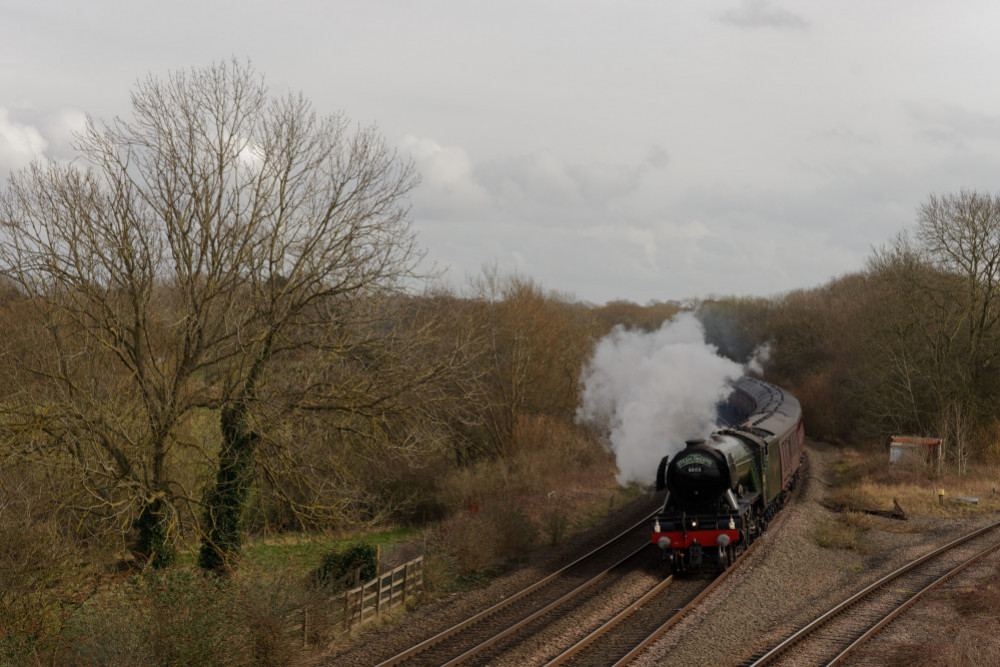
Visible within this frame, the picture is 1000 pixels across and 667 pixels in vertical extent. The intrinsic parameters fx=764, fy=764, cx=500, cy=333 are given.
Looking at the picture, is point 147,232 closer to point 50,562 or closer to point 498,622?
point 50,562

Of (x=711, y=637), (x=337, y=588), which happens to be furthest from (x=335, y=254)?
(x=711, y=637)

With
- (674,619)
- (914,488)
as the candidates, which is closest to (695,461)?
(674,619)

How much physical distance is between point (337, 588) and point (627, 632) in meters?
6.69

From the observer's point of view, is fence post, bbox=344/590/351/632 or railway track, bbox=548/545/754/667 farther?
fence post, bbox=344/590/351/632

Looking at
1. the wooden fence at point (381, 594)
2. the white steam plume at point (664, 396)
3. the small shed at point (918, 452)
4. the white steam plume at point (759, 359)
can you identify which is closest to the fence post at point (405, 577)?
the wooden fence at point (381, 594)

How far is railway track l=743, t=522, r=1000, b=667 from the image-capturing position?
39.8 feet

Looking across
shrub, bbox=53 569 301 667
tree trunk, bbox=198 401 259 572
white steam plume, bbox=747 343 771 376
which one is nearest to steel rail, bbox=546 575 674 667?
shrub, bbox=53 569 301 667

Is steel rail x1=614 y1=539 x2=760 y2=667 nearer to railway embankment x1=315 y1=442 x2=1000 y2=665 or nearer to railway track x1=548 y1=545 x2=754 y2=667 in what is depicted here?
railway track x1=548 y1=545 x2=754 y2=667

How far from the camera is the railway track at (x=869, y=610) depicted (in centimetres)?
1212

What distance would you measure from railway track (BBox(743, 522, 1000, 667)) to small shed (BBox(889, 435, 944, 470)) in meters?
10.4

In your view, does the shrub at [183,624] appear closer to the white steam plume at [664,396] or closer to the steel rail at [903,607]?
the steel rail at [903,607]

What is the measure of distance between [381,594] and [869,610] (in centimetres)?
938

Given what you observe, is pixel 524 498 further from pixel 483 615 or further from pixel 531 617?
pixel 531 617

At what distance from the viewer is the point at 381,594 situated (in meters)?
15.4
